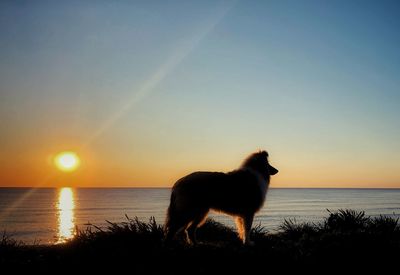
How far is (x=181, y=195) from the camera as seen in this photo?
29.7 feet

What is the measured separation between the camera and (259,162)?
35.2ft

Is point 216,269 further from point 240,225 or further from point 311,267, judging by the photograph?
point 240,225

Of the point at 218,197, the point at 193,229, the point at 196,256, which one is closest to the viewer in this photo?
the point at 196,256

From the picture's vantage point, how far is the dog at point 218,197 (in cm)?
909

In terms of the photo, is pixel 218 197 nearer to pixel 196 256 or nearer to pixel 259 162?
pixel 259 162

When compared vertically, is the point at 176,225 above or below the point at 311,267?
above

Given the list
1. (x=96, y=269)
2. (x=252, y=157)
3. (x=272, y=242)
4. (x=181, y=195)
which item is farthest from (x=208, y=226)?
(x=96, y=269)

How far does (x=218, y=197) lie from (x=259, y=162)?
76.1 inches

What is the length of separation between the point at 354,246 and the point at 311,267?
4.86ft

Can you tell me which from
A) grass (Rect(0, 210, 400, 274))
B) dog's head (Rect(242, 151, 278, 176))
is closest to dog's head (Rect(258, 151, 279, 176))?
dog's head (Rect(242, 151, 278, 176))

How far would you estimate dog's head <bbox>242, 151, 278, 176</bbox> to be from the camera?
10621mm

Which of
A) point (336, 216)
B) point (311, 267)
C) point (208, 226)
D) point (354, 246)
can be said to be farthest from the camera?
point (336, 216)

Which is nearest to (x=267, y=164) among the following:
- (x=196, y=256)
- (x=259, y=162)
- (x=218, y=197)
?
(x=259, y=162)

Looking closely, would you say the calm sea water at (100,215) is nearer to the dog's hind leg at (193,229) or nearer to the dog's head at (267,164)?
the dog's head at (267,164)
